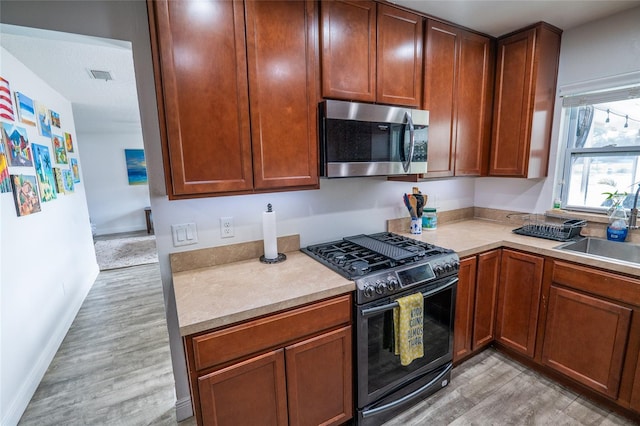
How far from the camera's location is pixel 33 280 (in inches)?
86.4

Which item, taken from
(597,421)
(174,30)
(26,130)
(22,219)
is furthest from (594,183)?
(26,130)

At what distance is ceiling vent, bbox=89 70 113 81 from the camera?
9.08 ft

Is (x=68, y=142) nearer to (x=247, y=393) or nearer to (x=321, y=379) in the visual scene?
(x=247, y=393)

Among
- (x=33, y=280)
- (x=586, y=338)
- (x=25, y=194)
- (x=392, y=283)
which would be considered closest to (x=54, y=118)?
A: (x=25, y=194)

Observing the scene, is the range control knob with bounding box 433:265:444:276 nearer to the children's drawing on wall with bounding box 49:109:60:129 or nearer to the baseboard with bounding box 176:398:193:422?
the baseboard with bounding box 176:398:193:422

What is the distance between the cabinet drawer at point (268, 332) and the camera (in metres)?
1.12

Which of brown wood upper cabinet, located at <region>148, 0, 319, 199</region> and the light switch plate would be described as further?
the light switch plate

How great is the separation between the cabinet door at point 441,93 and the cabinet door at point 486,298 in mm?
688

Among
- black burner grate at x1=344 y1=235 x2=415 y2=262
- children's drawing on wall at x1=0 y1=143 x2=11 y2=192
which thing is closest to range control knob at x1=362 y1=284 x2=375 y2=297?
black burner grate at x1=344 y1=235 x2=415 y2=262

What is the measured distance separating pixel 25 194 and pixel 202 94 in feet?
6.38

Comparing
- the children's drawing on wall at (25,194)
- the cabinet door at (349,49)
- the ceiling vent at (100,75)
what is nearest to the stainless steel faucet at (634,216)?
the cabinet door at (349,49)

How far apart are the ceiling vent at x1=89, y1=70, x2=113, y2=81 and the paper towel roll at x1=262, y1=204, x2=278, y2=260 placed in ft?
8.23

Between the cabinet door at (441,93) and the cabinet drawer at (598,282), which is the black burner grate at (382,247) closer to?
the cabinet door at (441,93)

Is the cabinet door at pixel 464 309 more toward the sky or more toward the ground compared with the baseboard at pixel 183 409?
more toward the sky
